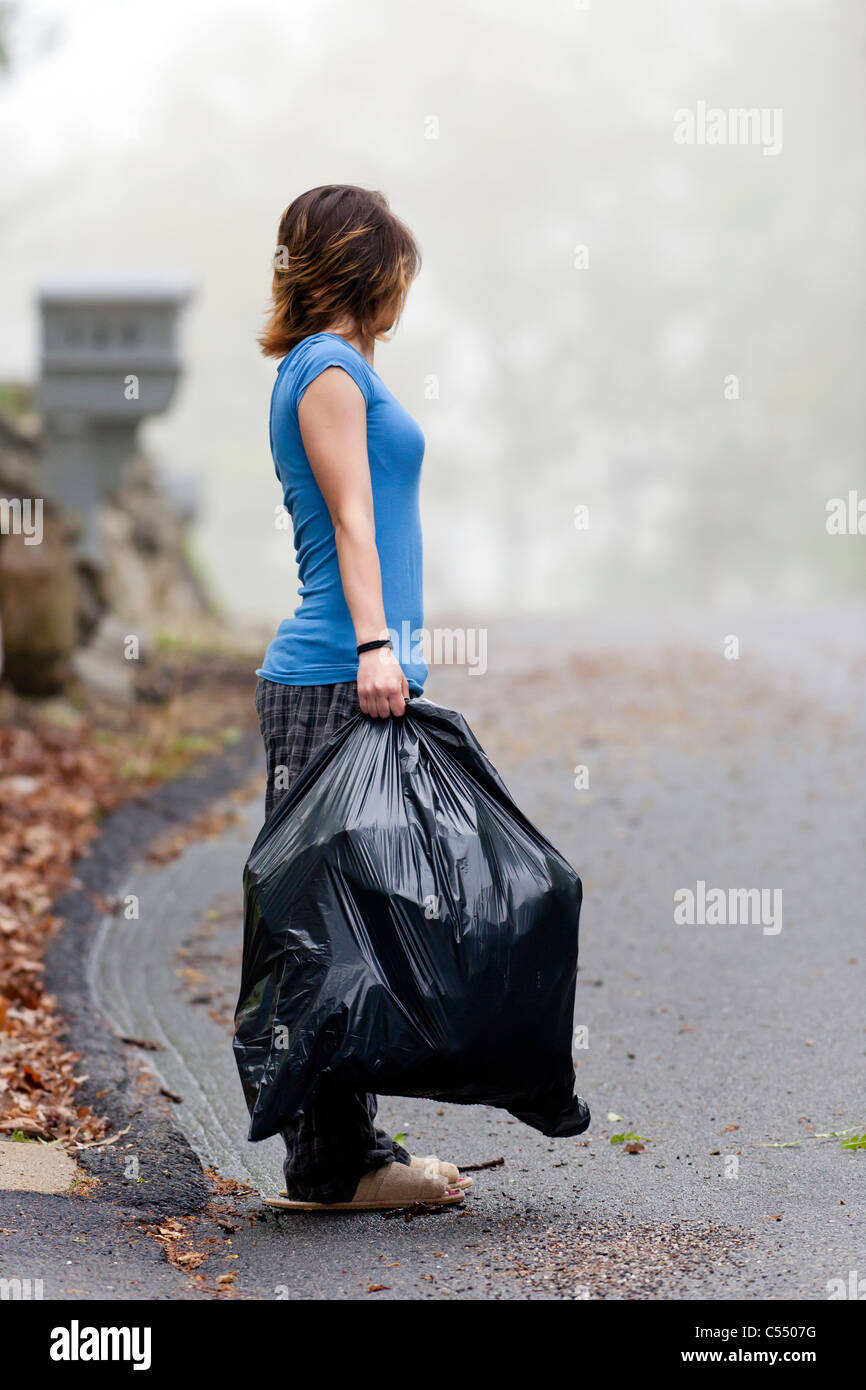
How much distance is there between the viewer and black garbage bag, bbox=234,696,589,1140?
2703 millimetres

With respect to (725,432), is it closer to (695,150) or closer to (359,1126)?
(695,150)

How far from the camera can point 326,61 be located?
3622 centimetres

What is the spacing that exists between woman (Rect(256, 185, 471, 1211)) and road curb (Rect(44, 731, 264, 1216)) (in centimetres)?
34

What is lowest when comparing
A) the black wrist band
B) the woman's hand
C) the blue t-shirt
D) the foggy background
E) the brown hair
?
the woman's hand

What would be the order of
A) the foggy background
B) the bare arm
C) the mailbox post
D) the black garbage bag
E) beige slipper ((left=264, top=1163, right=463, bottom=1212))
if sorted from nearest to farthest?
the black garbage bag < the bare arm < beige slipper ((left=264, top=1163, right=463, bottom=1212)) < the mailbox post < the foggy background

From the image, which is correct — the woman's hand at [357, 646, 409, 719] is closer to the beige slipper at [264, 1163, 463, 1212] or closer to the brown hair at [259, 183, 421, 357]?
the brown hair at [259, 183, 421, 357]

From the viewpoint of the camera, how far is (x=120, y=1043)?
169 inches

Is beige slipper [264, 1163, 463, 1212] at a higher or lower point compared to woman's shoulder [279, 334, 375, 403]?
lower

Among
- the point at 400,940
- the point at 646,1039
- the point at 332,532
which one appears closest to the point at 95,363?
the point at 646,1039

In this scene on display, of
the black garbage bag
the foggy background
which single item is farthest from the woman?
the foggy background

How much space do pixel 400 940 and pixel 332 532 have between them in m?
0.84

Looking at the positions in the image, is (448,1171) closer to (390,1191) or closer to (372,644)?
(390,1191)

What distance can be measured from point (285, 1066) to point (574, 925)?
2.04 feet
